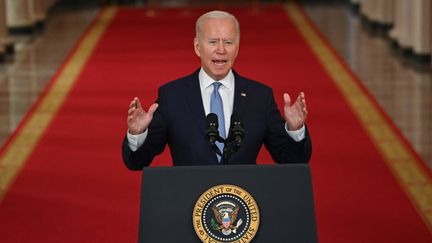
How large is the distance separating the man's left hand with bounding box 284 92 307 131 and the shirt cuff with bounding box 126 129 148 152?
0.62 meters

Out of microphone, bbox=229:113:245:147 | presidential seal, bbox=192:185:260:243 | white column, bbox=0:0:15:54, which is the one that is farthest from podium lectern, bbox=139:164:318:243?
white column, bbox=0:0:15:54

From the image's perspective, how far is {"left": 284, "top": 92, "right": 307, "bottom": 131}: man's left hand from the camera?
16.4ft

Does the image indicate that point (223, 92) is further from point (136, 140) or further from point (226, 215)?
point (226, 215)

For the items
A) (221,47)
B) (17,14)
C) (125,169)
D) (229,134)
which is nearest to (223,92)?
(221,47)

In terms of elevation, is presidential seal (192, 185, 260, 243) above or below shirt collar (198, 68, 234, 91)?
below

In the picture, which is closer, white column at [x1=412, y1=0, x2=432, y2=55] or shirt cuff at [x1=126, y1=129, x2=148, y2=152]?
shirt cuff at [x1=126, y1=129, x2=148, y2=152]

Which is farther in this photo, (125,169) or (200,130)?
(125,169)

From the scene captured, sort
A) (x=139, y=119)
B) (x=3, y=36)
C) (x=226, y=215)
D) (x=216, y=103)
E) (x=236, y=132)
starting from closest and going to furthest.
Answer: (x=226, y=215), (x=236, y=132), (x=139, y=119), (x=216, y=103), (x=3, y=36)

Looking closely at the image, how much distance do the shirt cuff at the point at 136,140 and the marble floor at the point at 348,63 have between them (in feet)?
19.7

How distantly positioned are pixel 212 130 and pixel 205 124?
611 millimetres

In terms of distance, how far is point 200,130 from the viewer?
5371 mm

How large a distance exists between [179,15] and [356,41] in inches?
206

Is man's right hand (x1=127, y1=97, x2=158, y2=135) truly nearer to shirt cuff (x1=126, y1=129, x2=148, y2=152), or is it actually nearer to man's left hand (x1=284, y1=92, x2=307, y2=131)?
shirt cuff (x1=126, y1=129, x2=148, y2=152)

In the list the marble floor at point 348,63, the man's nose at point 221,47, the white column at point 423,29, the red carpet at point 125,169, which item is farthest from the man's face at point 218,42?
the white column at point 423,29
